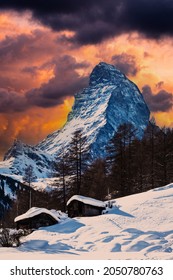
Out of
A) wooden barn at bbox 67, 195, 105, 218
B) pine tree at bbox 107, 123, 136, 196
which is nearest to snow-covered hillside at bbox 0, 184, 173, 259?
wooden barn at bbox 67, 195, 105, 218

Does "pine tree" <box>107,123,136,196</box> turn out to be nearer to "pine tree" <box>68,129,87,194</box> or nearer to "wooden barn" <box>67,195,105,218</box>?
"pine tree" <box>68,129,87,194</box>

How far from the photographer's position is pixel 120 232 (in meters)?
33.4

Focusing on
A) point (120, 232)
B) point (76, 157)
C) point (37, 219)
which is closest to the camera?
point (120, 232)

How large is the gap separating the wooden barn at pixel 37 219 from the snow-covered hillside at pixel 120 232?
1.74 metres

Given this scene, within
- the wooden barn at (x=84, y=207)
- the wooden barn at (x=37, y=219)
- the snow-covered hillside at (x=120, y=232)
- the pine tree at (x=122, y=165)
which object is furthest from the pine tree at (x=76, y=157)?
the wooden barn at (x=37, y=219)

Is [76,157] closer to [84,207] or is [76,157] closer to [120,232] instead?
[84,207]

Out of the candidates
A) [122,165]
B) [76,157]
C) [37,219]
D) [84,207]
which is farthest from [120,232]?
[76,157]

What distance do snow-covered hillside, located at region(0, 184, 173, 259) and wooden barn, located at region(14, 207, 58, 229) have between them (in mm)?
1744

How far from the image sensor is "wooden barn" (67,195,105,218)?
47.9 metres

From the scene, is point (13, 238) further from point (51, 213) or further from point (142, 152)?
point (142, 152)

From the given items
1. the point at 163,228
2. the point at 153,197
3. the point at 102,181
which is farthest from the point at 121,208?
the point at 102,181

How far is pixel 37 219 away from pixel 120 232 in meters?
15.3

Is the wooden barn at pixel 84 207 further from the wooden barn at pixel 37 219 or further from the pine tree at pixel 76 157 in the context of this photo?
the pine tree at pixel 76 157

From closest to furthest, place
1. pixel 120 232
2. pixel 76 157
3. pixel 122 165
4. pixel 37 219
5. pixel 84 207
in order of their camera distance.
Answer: pixel 120 232 < pixel 37 219 < pixel 84 207 < pixel 122 165 < pixel 76 157
